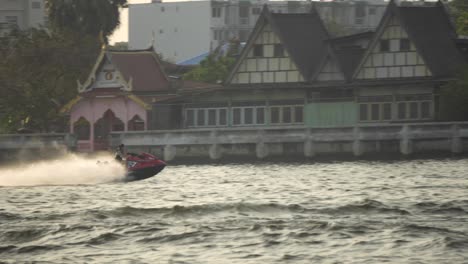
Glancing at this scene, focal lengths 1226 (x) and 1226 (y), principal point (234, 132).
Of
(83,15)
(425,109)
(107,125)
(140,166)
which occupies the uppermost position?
(83,15)

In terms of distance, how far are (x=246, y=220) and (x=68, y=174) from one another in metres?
18.5

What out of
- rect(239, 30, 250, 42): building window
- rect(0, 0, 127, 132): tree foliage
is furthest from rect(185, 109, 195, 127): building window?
rect(239, 30, 250, 42): building window

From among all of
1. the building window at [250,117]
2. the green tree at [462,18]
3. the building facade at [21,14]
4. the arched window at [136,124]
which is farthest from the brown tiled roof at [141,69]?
the building facade at [21,14]

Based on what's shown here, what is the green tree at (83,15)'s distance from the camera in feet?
289

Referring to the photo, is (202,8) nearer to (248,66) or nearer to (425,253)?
(248,66)

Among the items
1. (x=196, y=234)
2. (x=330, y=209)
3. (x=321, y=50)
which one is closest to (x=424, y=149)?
(x=321, y=50)

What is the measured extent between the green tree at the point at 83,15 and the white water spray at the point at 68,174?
3882 cm

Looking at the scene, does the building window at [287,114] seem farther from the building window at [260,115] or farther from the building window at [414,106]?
the building window at [414,106]

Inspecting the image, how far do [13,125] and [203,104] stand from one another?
11791 mm

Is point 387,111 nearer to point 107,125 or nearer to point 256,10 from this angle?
point 107,125

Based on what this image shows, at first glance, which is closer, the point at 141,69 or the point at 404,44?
the point at 404,44

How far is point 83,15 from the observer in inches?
3479

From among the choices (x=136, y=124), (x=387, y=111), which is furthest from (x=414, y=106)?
(x=136, y=124)

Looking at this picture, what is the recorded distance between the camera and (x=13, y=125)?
7444cm
